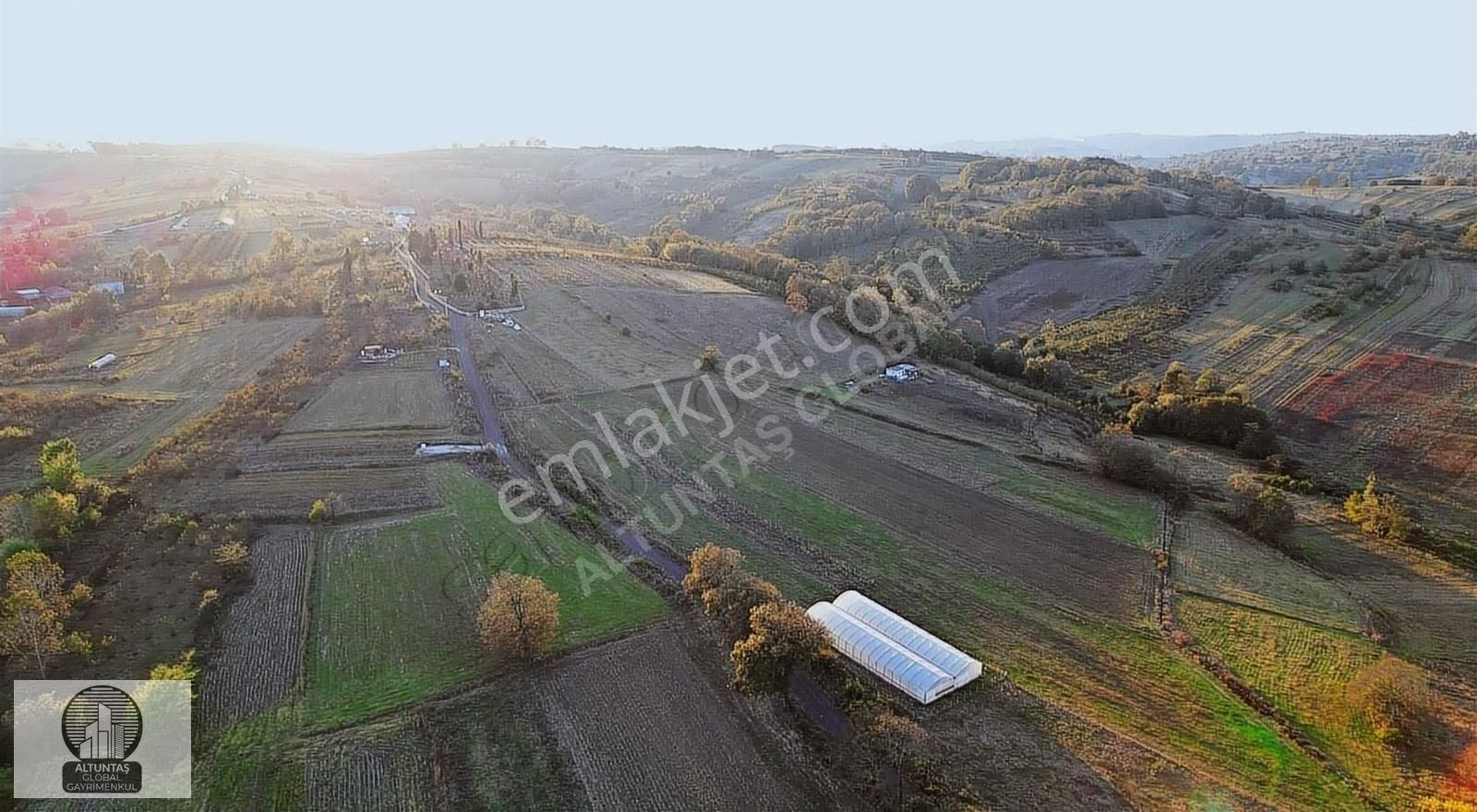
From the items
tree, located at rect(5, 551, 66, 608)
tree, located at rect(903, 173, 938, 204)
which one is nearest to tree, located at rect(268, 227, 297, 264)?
tree, located at rect(5, 551, 66, 608)

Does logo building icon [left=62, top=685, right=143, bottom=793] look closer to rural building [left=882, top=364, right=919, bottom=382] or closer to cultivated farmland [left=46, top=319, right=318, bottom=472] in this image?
cultivated farmland [left=46, top=319, right=318, bottom=472]

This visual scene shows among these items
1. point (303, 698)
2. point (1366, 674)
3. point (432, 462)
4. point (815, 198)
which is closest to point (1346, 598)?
point (1366, 674)

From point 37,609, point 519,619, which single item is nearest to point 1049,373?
point 519,619

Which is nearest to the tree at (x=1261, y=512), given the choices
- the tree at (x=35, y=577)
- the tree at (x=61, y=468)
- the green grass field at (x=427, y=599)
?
the green grass field at (x=427, y=599)

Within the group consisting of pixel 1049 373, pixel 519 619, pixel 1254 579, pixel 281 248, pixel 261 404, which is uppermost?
pixel 281 248

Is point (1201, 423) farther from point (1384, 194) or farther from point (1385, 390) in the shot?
point (1384, 194)

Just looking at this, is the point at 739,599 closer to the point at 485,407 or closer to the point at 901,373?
the point at 485,407
